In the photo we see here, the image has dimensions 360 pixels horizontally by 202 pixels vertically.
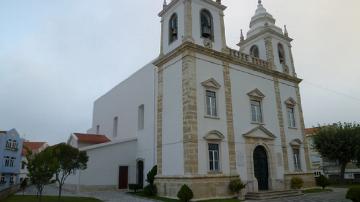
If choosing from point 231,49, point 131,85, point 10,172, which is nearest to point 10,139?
point 10,172

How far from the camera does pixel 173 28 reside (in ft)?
72.9

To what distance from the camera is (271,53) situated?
25.8m

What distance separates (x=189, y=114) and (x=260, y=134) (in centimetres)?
674

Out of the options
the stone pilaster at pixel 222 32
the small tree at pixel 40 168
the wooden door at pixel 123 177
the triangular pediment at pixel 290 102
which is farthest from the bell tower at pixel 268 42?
the small tree at pixel 40 168

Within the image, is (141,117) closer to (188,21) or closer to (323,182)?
(188,21)

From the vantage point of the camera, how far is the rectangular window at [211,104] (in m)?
19.5

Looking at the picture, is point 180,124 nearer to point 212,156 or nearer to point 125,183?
point 212,156

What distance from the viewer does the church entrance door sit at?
21031 mm

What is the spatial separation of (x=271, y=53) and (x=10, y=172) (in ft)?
135

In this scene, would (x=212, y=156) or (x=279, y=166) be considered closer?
(x=212, y=156)

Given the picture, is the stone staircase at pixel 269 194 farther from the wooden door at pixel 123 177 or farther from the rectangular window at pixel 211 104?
the wooden door at pixel 123 177

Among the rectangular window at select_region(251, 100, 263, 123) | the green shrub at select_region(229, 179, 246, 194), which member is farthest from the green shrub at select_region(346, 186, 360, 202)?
the rectangular window at select_region(251, 100, 263, 123)

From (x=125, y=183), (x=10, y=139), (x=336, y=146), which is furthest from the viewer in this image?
(x=10, y=139)

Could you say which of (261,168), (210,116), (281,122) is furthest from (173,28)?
(261,168)
